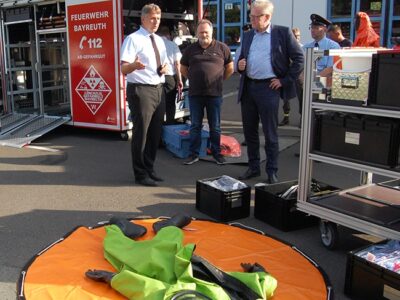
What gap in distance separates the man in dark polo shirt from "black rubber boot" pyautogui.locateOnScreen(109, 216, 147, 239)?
111 inches

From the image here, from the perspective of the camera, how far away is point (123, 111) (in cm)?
823

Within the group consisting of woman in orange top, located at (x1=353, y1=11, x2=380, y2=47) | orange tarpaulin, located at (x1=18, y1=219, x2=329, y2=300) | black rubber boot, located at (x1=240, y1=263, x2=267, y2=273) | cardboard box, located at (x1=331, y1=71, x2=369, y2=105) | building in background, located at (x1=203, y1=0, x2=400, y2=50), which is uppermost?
building in background, located at (x1=203, y1=0, x2=400, y2=50)

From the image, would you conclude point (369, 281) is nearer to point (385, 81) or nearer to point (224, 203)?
point (385, 81)

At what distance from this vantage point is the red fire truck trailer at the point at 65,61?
8203 millimetres

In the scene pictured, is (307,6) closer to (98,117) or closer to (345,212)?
(98,117)

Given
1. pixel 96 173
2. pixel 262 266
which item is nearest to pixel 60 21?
pixel 96 173

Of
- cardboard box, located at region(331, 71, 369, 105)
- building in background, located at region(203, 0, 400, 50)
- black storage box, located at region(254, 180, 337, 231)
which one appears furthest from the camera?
building in background, located at region(203, 0, 400, 50)

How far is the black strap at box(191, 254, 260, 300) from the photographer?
117 inches

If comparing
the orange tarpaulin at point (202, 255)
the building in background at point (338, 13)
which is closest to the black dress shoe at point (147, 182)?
the orange tarpaulin at point (202, 255)

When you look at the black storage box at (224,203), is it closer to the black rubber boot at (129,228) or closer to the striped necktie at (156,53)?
the black rubber boot at (129,228)

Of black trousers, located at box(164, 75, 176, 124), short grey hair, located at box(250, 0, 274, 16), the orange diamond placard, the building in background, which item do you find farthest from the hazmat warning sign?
the building in background

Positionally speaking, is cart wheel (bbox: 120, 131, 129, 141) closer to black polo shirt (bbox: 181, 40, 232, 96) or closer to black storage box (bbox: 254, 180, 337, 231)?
black polo shirt (bbox: 181, 40, 232, 96)

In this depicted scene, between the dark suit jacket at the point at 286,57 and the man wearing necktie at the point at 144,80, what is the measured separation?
1152 millimetres

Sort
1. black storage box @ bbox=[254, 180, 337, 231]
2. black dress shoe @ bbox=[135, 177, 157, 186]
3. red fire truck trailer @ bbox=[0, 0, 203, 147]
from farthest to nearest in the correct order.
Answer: red fire truck trailer @ bbox=[0, 0, 203, 147], black dress shoe @ bbox=[135, 177, 157, 186], black storage box @ bbox=[254, 180, 337, 231]
